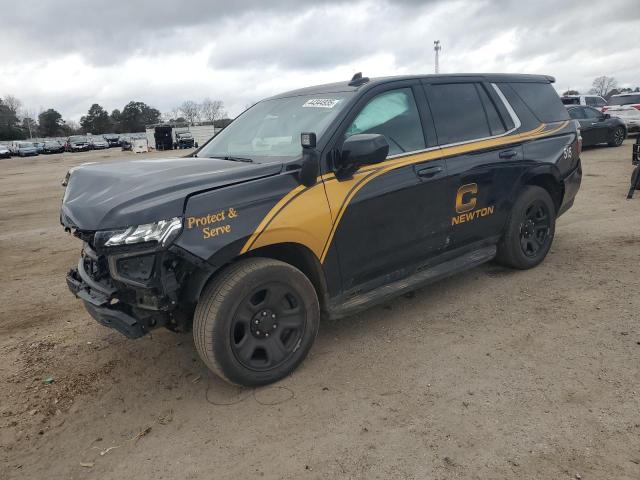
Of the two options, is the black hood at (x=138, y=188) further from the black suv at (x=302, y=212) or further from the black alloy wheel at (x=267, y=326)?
the black alloy wheel at (x=267, y=326)

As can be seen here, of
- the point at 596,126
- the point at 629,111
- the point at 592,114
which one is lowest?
the point at 596,126

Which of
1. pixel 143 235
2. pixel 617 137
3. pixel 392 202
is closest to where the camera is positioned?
pixel 143 235

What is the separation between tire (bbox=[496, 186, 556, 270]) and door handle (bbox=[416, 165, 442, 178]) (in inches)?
48.2

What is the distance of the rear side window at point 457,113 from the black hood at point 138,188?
1615mm

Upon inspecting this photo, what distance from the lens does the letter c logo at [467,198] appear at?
411 cm

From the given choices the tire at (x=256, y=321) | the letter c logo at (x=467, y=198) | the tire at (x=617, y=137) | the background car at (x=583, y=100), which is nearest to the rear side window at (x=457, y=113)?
the letter c logo at (x=467, y=198)

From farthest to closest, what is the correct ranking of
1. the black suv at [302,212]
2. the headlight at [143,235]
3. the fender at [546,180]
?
1. the fender at [546,180]
2. the black suv at [302,212]
3. the headlight at [143,235]

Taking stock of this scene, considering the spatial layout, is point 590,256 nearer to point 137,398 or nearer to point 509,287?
point 509,287

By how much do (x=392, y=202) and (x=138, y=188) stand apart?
1778 mm

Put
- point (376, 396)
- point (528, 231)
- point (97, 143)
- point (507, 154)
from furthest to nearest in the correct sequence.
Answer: point (97, 143)
point (528, 231)
point (507, 154)
point (376, 396)

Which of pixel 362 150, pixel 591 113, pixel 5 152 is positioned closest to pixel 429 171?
pixel 362 150

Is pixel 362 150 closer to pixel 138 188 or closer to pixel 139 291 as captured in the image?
pixel 138 188

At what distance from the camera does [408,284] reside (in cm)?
385

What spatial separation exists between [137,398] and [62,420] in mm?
445
